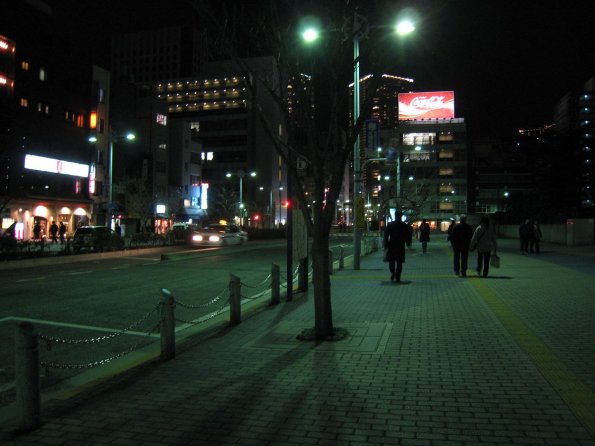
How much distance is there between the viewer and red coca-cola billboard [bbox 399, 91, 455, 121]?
92000 millimetres

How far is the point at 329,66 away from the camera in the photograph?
25.0 ft

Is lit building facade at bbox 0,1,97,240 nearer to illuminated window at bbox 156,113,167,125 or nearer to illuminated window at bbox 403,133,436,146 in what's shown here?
illuminated window at bbox 156,113,167,125

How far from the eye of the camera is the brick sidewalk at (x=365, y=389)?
421 centimetres

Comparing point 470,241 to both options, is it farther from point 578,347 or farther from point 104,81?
point 104,81

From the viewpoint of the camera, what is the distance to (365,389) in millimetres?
5234

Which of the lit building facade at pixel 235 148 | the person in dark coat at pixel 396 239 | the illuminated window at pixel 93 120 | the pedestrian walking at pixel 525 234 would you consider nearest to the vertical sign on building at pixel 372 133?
the pedestrian walking at pixel 525 234

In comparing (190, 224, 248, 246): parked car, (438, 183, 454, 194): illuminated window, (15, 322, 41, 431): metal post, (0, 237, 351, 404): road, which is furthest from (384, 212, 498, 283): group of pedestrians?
(438, 183, 454, 194): illuminated window

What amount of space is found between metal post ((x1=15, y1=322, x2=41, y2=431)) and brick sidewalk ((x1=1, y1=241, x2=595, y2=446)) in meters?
0.13

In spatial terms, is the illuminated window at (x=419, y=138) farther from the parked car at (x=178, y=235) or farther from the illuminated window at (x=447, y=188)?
the parked car at (x=178, y=235)

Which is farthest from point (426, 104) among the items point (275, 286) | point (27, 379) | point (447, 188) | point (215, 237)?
point (27, 379)

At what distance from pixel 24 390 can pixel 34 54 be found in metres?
47.0

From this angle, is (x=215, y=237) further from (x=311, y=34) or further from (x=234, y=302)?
(x=311, y=34)

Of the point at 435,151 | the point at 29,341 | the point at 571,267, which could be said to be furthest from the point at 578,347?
the point at 435,151

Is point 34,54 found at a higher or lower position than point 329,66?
higher
